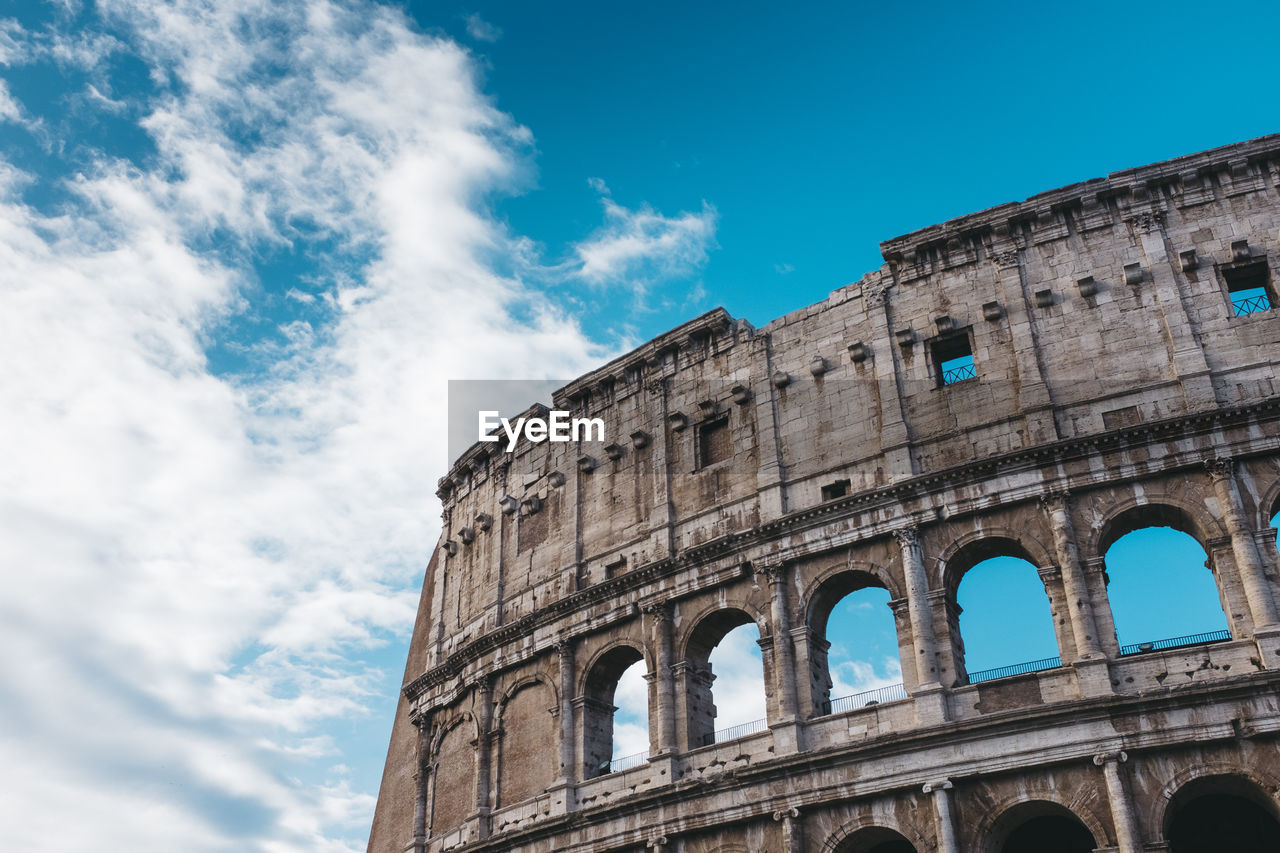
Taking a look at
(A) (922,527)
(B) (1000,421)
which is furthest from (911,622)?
(B) (1000,421)

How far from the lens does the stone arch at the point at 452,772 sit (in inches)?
1081

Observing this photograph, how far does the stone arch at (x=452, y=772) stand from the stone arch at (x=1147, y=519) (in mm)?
14255

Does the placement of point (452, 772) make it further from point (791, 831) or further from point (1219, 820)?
point (1219, 820)

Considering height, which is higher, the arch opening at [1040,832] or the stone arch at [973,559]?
the stone arch at [973,559]

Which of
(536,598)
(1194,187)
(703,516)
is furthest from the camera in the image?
(536,598)

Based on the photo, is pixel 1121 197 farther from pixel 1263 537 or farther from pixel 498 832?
pixel 498 832

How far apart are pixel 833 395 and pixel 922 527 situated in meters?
3.74

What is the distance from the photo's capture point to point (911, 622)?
69.6ft

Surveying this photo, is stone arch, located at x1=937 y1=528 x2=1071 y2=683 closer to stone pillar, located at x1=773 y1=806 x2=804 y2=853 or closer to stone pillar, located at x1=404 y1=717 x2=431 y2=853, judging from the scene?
stone pillar, located at x1=773 y1=806 x2=804 y2=853

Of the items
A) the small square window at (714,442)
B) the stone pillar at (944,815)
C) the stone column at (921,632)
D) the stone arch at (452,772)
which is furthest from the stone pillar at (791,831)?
the stone arch at (452,772)

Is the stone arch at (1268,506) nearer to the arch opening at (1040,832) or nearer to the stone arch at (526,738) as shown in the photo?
the arch opening at (1040,832)

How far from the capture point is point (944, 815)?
757 inches

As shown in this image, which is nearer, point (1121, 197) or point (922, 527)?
point (922, 527)

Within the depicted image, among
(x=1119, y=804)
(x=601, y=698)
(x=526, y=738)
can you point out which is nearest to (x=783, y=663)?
(x=601, y=698)
